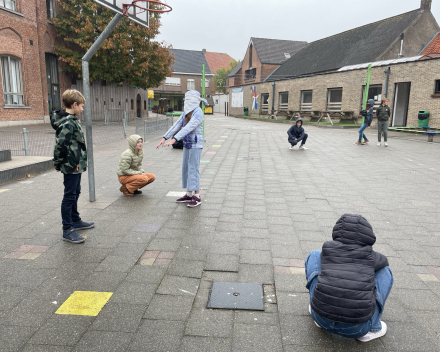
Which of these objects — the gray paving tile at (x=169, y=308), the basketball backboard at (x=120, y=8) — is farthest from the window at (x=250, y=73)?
the gray paving tile at (x=169, y=308)

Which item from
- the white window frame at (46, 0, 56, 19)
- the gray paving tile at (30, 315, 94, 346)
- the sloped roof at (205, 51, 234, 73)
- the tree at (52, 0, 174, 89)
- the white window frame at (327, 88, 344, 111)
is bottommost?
the gray paving tile at (30, 315, 94, 346)

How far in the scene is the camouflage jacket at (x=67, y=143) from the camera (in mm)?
3846

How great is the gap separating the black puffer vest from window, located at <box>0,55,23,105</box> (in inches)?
835

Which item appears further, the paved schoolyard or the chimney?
the chimney

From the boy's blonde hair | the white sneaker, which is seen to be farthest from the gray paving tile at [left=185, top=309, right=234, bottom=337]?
the boy's blonde hair

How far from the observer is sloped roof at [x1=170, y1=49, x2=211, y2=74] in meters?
61.4

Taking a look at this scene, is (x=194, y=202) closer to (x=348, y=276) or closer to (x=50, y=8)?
(x=348, y=276)

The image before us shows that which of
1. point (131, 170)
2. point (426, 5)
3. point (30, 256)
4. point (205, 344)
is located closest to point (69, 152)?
point (30, 256)

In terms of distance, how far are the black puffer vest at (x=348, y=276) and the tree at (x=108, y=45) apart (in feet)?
71.6

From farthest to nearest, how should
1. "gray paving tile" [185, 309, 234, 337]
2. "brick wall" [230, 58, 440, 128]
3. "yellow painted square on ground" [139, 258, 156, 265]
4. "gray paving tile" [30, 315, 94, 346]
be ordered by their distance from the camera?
"brick wall" [230, 58, 440, 128] < "yellow painted square on ground" [139, 258, 156, 265] < "gray paving tile" [185, 309, 234, 337] < "gray paving tile" [30, 315, 94, 346]

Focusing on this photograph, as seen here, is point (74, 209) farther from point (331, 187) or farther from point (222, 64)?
point (222, 64)

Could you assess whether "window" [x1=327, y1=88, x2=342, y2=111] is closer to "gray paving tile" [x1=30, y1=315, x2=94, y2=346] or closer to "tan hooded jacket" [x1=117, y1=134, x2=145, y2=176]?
"tan hooded jacket" [x1=117, y1=134, x2=145, y2=176]

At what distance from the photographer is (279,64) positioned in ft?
152

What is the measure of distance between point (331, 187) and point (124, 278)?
4887 millimetres
